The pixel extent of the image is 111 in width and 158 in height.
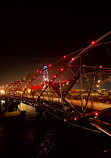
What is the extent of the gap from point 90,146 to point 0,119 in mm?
13425

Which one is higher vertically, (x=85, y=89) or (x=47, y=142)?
(x=85, y=89)

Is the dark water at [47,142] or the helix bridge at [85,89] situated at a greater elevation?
the helix bridge at [85,89]

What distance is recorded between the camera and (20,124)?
1595 centimetres

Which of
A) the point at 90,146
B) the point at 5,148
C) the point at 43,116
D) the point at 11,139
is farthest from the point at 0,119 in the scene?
the point at 90,146

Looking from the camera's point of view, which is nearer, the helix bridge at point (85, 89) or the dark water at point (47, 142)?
the helix bridge at point (85, 89)

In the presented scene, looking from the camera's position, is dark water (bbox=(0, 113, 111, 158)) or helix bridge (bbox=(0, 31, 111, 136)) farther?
dark water (bbox=(0, 113, 111, 158))

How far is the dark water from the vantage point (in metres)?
9.43

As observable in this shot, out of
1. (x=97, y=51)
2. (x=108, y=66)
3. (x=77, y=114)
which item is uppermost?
(x=97, y=51)

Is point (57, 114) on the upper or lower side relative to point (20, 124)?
upper

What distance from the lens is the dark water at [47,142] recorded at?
943 centimetres

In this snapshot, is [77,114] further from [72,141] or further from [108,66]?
[72,141]

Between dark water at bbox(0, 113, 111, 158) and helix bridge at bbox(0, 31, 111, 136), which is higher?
helix bridge at bbox(0, 31, 111, 136)

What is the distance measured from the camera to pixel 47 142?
38.8ft

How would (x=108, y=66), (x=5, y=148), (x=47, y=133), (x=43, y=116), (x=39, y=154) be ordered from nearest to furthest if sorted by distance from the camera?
(x=108, y=66)
(x=39, y=154)
(x=5, y=148)
(x=47, y=133)
(x=43, y=116)
